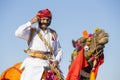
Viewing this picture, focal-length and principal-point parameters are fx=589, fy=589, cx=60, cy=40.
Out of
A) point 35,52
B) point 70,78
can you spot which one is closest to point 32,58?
point 35,52

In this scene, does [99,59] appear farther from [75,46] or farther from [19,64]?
[19,64]

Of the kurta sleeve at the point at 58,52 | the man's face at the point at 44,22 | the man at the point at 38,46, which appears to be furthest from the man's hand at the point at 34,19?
the kurta sleeve at the point at 58,52

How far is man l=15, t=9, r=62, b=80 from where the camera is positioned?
10961mm

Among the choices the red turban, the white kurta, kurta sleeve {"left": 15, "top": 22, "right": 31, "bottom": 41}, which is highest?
the red turban

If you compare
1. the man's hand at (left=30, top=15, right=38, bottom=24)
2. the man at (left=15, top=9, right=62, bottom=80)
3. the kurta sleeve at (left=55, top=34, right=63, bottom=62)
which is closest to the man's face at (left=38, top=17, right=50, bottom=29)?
the man at (left=15, top=9, right=62, bottom=80)

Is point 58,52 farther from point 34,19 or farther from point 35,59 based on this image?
point 34,19

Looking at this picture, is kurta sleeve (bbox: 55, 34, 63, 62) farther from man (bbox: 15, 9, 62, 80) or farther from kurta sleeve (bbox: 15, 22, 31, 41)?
kurta sleeve (bbox: 15, 22, 31, 41)

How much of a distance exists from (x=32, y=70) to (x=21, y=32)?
0.74m

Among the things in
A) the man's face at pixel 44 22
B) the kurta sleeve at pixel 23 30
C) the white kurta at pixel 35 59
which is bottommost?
the white kurta at pixel 35 59

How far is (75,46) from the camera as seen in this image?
1170 centimetres

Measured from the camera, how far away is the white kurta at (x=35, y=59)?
10.9 metres

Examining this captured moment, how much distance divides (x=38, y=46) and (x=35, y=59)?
25 centimetres

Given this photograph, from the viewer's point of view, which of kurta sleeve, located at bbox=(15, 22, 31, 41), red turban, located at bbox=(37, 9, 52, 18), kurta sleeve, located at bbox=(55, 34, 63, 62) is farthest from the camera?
kurta sleeve, located at bbox=(55, 34, 63, 62)

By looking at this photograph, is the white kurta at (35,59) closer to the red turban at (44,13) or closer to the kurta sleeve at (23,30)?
the kurta sleeve at (23,30)
